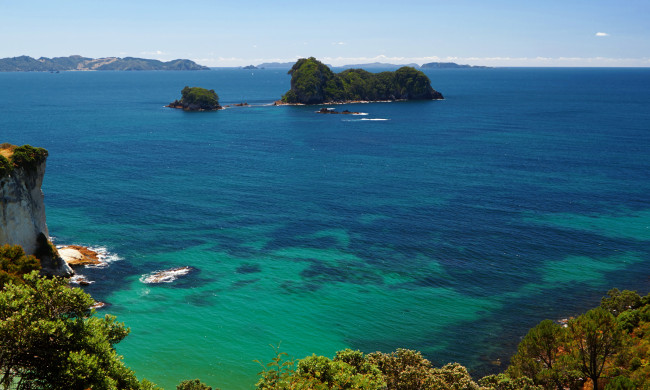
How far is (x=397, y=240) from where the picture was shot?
265ft

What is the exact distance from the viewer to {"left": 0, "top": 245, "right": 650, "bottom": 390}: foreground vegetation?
86.5ft

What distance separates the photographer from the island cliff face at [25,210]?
62969mm

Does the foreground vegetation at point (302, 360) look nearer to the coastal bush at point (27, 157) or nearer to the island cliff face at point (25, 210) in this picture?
the island cliff face at point (25, 210)

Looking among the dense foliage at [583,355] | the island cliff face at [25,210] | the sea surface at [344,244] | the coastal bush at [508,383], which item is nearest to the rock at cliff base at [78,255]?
the sea surface at [344,244]

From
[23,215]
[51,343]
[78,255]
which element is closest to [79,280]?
[78,255]

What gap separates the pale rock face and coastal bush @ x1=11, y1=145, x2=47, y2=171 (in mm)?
761

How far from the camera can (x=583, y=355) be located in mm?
37719

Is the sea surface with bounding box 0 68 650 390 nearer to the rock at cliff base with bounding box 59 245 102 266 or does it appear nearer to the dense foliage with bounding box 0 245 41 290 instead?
the rock at cliff base with bounding box 59 245 102 266

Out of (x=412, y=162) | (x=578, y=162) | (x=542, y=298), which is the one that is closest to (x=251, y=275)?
(x=542, y=298)

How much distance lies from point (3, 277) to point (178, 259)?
2851 centimetres

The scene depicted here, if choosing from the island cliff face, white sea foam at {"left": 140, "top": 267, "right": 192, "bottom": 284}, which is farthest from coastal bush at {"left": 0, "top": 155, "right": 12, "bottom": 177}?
white sea foam at {"left": 140, "top": 267, "right": 192, "bottom": 284}

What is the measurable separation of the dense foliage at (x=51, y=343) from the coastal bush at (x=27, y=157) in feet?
148

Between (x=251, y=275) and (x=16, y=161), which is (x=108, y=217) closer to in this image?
(x=16, y=161)

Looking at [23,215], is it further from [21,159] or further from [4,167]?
[21,159]
